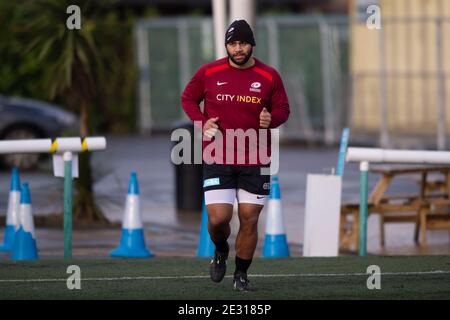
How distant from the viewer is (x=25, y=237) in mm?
12312

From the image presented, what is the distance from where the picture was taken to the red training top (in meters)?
9.36

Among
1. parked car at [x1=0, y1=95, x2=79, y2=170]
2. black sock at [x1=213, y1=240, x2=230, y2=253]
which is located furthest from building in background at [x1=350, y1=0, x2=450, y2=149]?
black sock at [x1=213, y1=240, x2=230, y2=253]

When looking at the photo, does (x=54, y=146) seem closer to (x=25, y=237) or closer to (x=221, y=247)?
(x=25, y=237)

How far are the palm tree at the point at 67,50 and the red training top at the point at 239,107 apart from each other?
23.2ft

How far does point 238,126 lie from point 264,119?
0.66 ft

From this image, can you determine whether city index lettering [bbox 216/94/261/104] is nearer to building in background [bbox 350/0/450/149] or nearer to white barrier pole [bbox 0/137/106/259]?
white barrier pole [bbox 0/137/106/259]

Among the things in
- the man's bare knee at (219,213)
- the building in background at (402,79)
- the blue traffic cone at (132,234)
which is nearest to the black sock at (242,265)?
the man's bare knee at (219,213)

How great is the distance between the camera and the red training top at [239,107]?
9.36 meters

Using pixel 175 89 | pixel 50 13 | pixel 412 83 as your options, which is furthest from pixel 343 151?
pixel 175 89

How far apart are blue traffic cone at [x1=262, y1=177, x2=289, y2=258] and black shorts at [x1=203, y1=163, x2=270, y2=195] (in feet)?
9.99

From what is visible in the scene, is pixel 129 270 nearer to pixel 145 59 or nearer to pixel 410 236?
pixel 410 236

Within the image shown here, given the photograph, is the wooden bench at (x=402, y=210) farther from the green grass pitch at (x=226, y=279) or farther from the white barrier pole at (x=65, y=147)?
the white barrier pole at (x=65, y=147)

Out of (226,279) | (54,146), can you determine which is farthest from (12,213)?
(226,279)

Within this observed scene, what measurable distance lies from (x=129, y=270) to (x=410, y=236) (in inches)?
199
